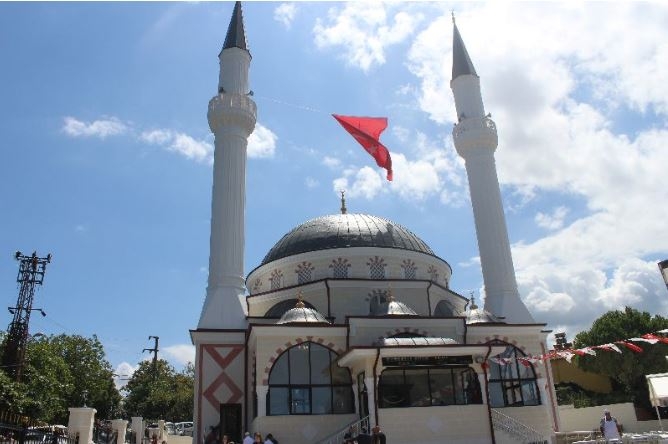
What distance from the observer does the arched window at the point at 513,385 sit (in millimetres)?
19281

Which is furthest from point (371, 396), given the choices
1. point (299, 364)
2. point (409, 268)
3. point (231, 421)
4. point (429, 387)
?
point (409, 268)

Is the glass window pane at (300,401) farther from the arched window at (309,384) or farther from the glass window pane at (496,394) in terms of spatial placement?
the glass window pane at (496,394)

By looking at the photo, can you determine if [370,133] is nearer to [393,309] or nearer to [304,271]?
[304,271]

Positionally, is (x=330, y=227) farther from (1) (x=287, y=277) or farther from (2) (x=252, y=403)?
(2) (x=252, y=403)

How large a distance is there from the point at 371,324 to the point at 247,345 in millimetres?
4480

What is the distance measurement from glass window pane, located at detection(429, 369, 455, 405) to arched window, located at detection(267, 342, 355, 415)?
2.59 m

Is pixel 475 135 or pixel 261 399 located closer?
pixel 261 399

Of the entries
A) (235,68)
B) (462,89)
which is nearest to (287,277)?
(235,68)

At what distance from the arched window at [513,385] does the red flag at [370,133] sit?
10.2 m

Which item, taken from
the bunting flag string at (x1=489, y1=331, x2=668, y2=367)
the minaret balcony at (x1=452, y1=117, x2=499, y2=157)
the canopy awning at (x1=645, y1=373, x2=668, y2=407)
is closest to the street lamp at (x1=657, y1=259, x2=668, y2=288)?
the bunting flag string at (x1=489, y1=331, x2=668, y2=367)

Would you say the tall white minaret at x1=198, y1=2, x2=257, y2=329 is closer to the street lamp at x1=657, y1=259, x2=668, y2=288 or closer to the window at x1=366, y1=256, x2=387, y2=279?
the window at x1=366, y1=256, x2=387, y2=279

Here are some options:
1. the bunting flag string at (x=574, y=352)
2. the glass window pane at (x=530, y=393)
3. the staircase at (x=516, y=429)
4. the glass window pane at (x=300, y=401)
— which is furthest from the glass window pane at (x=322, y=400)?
the glass window pane at (x=530, y=393)

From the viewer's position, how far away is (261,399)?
650 inches

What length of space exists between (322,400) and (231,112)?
43.9 ft
